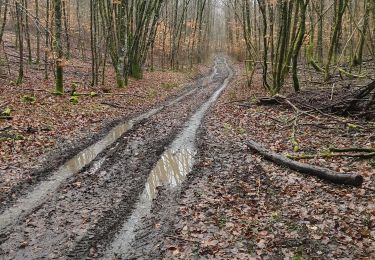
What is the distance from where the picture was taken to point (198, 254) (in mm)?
6367

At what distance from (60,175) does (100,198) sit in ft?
6.24

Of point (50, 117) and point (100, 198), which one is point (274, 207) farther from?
point (50, 117)

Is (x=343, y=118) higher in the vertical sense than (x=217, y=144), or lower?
higher

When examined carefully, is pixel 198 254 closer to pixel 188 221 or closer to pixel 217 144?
pixel 188 221

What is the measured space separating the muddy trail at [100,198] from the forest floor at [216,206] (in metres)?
0.03

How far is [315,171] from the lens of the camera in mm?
8867

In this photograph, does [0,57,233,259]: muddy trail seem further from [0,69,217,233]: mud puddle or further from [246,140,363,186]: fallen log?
[246,140,363,186]: fallen log

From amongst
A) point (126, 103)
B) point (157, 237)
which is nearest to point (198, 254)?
point (157, 237)

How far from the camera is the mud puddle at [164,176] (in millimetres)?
6820

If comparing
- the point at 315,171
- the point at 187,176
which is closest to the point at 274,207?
the point at 315,171

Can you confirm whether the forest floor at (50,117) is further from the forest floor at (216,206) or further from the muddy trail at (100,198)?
the muddy trail at (100,198)

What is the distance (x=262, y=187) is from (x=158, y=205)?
2585 millimetres

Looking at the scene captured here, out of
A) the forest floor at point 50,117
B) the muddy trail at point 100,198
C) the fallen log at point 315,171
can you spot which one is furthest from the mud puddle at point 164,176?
the forest floor at point 50,117

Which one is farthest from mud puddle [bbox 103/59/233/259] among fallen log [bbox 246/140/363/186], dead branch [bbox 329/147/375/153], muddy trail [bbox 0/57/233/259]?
dead branch [bbox 329/147/375/153]
